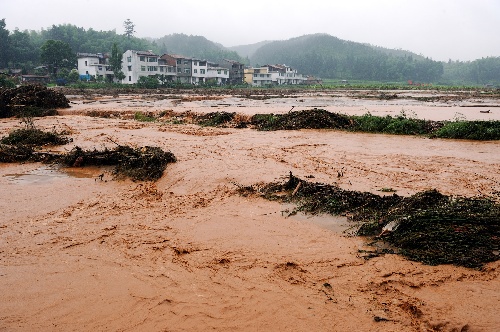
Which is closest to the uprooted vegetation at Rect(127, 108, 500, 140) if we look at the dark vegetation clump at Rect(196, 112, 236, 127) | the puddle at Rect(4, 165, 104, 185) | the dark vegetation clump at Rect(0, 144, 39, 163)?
the dark vegetation clump at Rect(196, 112, 236, 127)

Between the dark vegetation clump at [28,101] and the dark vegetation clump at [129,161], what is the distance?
14.9 metres

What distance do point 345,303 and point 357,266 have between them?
0.82 m

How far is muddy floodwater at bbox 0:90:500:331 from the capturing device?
141 inches

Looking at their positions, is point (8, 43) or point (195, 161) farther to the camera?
point (8, 43)

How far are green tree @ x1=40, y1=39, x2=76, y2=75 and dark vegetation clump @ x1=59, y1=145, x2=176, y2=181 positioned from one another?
67.1m

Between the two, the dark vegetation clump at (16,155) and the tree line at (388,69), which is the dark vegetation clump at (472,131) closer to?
the dark vegetation clump at (16,155)

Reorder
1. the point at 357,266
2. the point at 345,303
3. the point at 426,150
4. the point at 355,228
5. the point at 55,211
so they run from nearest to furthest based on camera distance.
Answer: the point at 345,303, the point at 357,266, the point at 355,228, the point at 55,211, the point at 426,150

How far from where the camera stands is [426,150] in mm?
11422

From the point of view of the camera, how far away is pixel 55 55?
66.2m

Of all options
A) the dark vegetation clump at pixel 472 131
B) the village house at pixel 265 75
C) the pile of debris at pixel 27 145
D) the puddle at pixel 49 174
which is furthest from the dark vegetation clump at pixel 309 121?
the village house at pixel 265 75

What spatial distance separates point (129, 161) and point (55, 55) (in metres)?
69.6

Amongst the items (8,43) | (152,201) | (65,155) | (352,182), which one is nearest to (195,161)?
(152,201)

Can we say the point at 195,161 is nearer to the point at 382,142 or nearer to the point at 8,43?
the point at 382,142

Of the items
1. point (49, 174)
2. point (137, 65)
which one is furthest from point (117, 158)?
point (137, 65)
